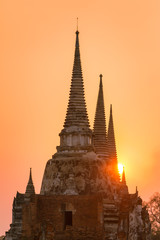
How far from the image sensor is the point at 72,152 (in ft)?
204

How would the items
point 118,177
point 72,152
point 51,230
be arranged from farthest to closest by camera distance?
point 118,177 → point 72,152 → point 51,230

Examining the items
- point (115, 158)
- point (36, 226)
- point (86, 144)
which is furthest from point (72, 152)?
point (115, 158)

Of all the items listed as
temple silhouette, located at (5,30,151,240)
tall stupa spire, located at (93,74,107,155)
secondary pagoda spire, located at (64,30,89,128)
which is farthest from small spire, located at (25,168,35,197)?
tall stupa spire, located at (93,74,107,155)

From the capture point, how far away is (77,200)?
5941cm

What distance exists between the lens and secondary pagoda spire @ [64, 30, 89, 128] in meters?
63.6

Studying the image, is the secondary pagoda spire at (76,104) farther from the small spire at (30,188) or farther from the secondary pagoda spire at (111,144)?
the secondary pagoda spire at (111,144)

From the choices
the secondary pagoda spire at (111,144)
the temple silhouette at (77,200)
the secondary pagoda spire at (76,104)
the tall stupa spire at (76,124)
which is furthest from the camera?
the secondary pagoda spire at (111,144)

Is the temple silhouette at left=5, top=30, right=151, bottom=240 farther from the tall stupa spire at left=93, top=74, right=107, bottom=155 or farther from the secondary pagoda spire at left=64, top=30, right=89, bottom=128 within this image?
the tall stupa spire at left=93, top=74, right=107, bottom=155

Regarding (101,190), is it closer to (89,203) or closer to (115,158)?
(89,203)

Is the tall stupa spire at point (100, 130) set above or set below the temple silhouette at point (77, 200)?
above

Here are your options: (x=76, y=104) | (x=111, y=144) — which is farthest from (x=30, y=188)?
(x=111, y=144)

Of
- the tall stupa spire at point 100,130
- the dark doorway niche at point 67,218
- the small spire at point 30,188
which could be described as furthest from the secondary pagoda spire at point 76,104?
the dark doorway niche at point 67,218

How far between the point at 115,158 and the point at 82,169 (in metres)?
12.2

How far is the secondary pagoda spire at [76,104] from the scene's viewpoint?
63562 mm
